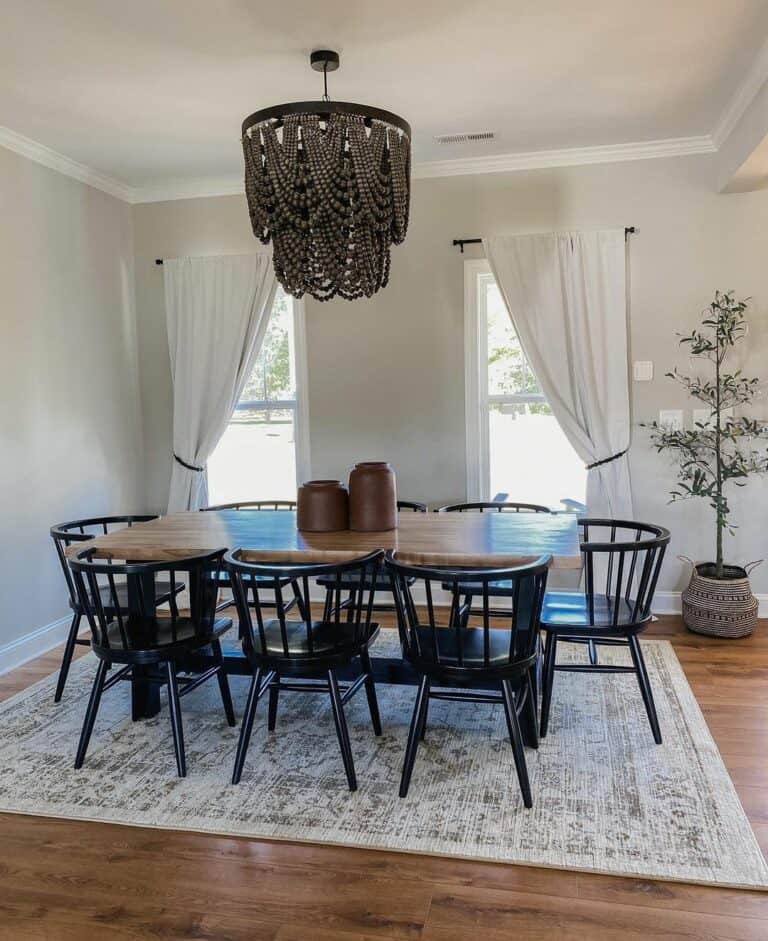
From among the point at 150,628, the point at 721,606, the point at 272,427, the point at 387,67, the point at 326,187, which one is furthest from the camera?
the point at 272,427

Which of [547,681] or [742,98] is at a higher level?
[742,98]

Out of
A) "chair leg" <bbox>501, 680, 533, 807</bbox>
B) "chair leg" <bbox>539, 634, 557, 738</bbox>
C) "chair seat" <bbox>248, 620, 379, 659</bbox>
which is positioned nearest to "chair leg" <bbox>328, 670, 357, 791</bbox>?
"chair seat" <bbox>248, 620, 379, 659</bbox>

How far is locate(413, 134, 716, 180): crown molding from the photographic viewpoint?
416cm

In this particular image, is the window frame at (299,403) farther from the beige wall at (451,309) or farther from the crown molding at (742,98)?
the crown molding at (742,98)

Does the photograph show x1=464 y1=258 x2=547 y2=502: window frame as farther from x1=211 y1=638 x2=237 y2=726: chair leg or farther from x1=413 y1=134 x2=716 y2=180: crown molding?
x1=211 y1=638 x2=237 y2=726: chair leg

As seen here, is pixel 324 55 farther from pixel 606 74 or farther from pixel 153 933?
pixel 153 933

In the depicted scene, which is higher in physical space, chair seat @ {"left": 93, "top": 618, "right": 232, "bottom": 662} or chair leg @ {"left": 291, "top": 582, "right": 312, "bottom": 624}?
chair leg @ {"left": 291, "top": 582, "right": 312, "bottom": 624}

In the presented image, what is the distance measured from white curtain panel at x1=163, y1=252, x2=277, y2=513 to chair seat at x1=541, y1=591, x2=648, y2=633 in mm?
2489

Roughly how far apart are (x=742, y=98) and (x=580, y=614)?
2.50m

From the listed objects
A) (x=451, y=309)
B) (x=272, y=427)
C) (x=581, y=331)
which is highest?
(x=451, y=309)

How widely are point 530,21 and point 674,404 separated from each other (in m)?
2.29

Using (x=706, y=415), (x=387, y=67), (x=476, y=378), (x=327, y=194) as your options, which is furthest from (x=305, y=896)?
(x=706, y=415)

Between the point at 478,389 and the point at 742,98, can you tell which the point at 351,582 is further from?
the point at 742,98

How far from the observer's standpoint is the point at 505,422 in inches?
181
